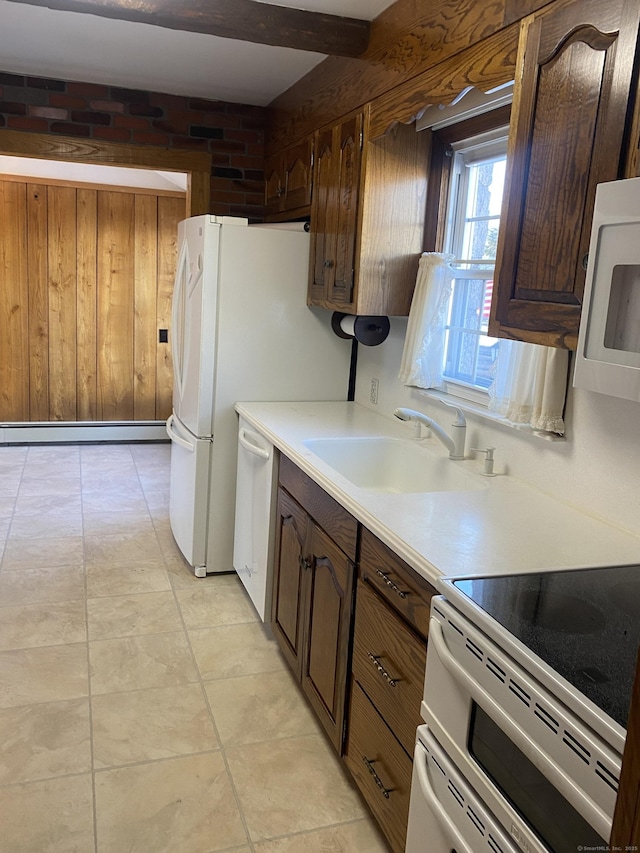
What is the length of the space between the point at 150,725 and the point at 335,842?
0.75m

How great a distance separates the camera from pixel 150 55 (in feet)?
10.7

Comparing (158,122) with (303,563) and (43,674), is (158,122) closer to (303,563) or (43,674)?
(303,563)

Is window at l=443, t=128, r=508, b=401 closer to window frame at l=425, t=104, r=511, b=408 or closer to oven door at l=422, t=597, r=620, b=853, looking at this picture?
window frame at l=425, t=104, r=511, b=408

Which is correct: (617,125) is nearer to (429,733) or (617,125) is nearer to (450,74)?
(450,74)

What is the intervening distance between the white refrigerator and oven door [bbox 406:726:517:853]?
200cm

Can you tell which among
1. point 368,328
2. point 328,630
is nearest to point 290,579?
point 328,630

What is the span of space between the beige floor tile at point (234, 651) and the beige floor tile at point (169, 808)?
0.49m

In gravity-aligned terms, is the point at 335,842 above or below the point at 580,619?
below

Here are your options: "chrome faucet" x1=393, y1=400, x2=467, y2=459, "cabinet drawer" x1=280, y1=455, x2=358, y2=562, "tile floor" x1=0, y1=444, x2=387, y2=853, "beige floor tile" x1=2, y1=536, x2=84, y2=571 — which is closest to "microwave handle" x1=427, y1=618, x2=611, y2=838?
"cabinet drawer" x1=280, y1=455, x2=358, y2=562

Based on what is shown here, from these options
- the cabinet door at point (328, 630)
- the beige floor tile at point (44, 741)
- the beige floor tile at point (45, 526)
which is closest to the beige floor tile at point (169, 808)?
the beige floor tile at point (44, 741)

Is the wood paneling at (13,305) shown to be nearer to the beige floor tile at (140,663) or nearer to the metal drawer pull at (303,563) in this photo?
the beige floor tile at (140,663)

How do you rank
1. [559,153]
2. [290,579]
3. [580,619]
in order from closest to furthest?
[580,619]
[559,153]
[290,579]

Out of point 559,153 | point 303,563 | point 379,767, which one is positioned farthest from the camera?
point 303,563

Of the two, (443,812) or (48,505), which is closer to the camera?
(443,812)
